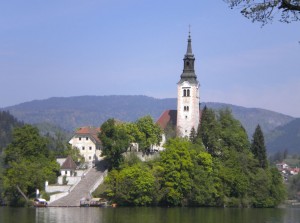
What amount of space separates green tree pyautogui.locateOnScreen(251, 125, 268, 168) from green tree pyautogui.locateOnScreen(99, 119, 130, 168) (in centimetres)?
2140

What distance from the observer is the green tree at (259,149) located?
310ft

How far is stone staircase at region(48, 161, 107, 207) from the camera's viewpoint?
252 feet

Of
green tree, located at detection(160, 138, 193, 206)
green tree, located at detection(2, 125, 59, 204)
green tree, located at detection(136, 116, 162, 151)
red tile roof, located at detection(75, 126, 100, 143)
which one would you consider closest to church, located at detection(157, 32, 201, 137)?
red tile roof, located at detection(75, 126, 100, 143)

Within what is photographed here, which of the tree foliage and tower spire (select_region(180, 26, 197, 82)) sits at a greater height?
tower spire (select_region(180, 26, 197, 82))

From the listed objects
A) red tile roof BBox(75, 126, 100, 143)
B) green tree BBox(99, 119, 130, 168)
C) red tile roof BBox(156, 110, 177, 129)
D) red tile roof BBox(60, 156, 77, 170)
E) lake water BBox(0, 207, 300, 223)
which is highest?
red tile roof BBox(156, 110, 177, 129)

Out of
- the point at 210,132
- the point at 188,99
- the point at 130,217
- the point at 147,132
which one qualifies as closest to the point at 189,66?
the point at 188,99

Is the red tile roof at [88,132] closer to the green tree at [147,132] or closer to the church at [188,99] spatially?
the church at [188,99]

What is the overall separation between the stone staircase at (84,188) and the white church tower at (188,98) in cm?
1986

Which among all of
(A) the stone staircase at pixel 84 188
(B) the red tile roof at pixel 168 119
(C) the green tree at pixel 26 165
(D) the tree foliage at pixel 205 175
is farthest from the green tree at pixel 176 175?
(B) the red tile roof at pixel 168 119

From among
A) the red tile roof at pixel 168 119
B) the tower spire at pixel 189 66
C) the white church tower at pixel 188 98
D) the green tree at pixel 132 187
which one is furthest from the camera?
the red tile roof at pixel 168 119

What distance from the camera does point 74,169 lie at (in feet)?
294

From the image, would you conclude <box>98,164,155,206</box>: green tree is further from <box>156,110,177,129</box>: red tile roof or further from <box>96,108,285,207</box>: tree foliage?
<box>156,110,177,129</box>: red tile roof

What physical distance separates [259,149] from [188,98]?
18.4m

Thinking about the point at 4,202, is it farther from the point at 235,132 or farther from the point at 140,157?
the point at 235,132
